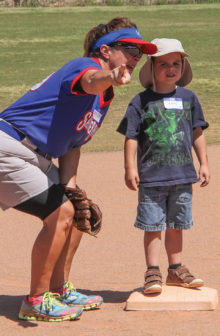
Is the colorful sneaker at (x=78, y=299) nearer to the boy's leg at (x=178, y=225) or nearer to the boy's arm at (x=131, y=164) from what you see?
the boy's leg at (x=178, y=225)

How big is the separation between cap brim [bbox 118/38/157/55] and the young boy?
154 millimetres

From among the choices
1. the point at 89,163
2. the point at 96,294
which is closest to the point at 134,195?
the point at 89,163

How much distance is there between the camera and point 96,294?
4859mm

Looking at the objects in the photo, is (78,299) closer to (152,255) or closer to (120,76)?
(152,255)

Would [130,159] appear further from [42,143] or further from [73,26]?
[73,26]

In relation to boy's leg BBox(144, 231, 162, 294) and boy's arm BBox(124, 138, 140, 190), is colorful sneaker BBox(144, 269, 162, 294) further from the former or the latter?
boy's arm BBox(124, 138, 140, 190)

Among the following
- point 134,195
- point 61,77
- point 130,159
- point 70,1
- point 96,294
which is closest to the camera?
point 61,77

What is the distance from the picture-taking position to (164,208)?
4.61m

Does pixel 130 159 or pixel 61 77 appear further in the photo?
pixel 130 159

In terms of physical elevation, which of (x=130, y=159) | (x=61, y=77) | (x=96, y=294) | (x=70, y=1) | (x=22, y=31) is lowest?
(x=96, y=294)

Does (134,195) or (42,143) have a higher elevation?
(42,143)

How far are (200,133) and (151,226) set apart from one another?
0.65 meters

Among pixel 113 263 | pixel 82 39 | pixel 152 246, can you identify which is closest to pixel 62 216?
pixel 152 246

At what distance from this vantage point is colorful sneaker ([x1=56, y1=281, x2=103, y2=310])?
14.8 feet
